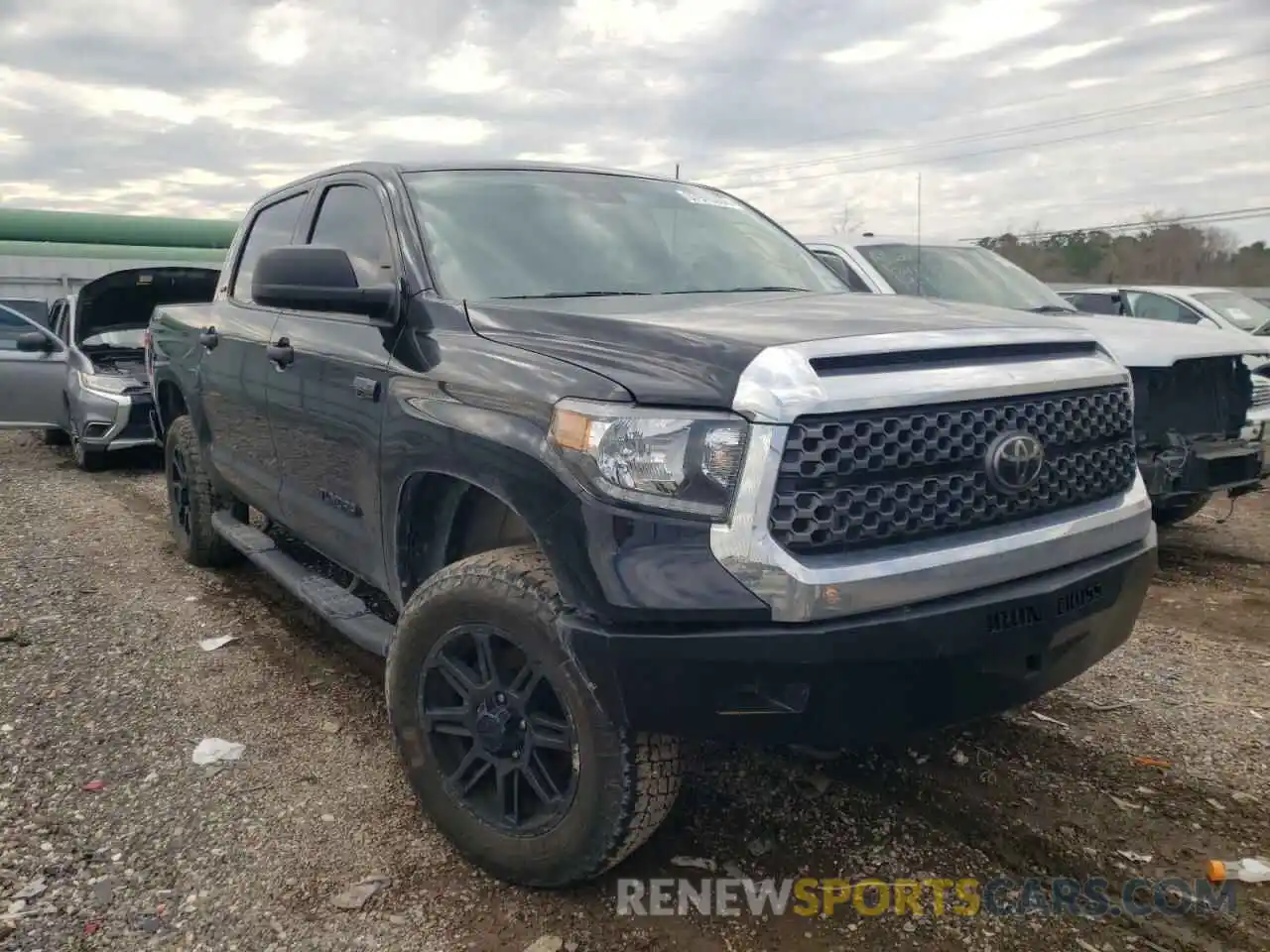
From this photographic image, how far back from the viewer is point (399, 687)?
2814mm

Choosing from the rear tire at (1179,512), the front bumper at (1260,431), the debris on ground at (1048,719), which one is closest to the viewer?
the debris on ground at (1048,719)

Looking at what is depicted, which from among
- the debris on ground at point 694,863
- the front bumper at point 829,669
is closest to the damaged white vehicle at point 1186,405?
the front bumper at point 829,669

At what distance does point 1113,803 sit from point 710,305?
6.29 ft

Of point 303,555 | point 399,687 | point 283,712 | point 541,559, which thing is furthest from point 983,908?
point 303,555

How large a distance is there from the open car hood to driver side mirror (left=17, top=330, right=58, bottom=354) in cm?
22

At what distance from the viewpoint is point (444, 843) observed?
9.41ft

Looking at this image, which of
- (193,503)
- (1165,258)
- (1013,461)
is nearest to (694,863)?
(1013,461)

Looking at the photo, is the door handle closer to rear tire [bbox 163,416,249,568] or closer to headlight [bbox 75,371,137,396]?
rear tire [bbox 163,416,249,568]

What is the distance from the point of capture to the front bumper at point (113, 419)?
885 centimetres

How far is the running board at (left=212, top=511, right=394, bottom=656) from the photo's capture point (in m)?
3.31

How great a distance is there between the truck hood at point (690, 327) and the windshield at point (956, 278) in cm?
366

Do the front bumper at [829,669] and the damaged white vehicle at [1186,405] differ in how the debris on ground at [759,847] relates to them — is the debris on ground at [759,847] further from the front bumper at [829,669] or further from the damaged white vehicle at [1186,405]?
the damaged white vehicle at [1186,405]

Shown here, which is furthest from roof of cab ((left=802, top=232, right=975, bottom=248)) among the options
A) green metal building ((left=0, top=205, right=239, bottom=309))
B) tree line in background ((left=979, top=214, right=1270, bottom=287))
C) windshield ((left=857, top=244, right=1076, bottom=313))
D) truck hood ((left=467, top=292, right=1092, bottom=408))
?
tree line in background ((left=979, top=214, right=1270, bottom=287))

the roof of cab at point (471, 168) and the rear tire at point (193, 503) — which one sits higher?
the roof of cab at point (471, 168)
